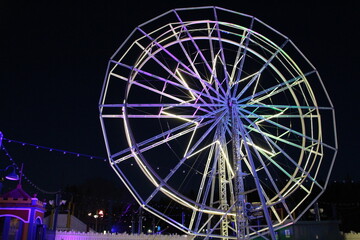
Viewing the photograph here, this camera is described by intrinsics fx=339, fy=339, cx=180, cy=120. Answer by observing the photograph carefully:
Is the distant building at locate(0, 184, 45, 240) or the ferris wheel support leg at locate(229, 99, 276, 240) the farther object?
the distant building at locate(0, 184, 45, 240)

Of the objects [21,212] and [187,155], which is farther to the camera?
[21,212]

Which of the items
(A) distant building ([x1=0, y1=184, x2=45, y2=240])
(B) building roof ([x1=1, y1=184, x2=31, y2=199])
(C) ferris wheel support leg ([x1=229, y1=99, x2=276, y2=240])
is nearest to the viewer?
(C) ferris wheel support leg ([x1=229, y1=99, x2=276, y2=240])

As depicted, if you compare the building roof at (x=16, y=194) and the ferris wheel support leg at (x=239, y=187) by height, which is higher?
the building roof at (x=16, y=194)

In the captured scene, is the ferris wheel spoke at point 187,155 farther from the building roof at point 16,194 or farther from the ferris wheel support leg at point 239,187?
the building roof at point 16,194

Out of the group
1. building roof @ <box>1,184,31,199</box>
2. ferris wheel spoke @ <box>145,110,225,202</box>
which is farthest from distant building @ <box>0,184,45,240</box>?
ferris wheel spoke @ <box>145,110,225,202</box>

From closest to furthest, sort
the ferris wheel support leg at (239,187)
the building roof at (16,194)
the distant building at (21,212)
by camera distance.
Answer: the ferris wheel support leg at (239,187), the distant building at (21,212), the building roof at (16,194)

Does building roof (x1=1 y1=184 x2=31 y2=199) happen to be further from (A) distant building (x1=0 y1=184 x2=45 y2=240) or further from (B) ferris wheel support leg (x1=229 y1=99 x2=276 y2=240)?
(B) ferris wheel support leg (x1=229 y1=99 x2=276 y2=240)

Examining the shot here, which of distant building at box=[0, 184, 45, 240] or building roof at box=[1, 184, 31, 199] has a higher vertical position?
building roof at box=[1, 184, 31, 199]

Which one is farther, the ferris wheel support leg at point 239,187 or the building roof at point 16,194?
the building roof at point 16,194

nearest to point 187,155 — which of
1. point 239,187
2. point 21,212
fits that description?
point 239,187

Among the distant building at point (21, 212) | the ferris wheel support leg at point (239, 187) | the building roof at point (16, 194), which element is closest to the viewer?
the ferris wheel support leg at point (239, 187)

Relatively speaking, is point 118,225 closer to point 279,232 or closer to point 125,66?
point 279,232

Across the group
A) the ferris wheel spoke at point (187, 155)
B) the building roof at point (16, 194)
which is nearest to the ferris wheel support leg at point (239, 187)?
the ferris wheel spoke at point (187, 155)

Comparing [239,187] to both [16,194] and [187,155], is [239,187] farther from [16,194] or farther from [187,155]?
[16,194]
